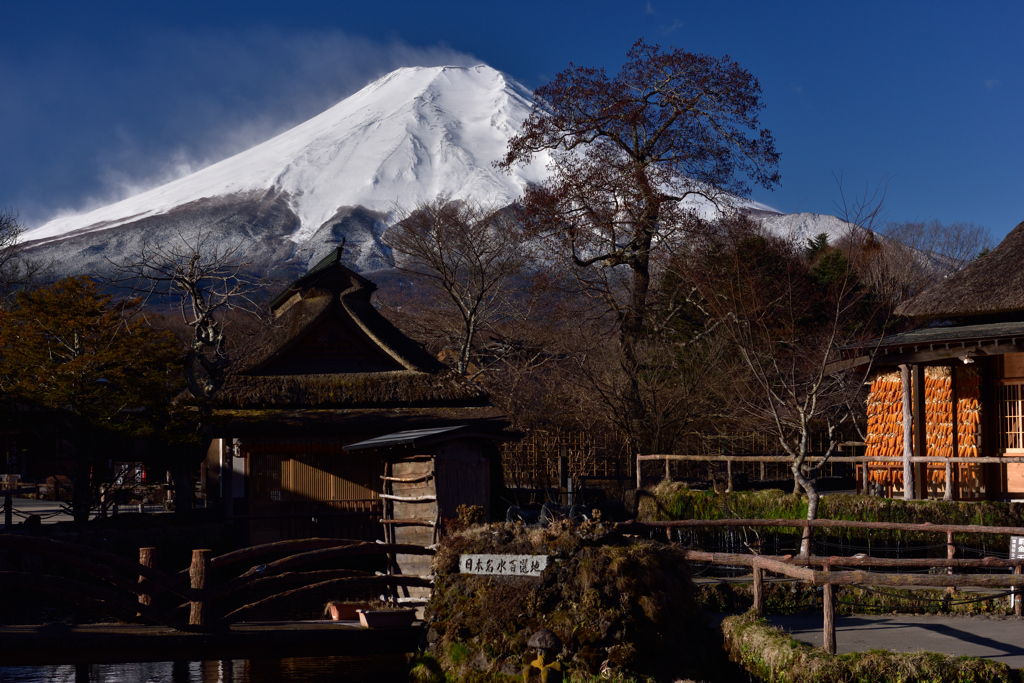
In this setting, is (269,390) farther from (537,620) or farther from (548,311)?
(548,311)

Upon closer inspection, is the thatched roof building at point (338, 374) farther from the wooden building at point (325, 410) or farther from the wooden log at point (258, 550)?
the wooden log at point (258, 550)

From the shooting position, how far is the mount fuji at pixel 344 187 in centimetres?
14288

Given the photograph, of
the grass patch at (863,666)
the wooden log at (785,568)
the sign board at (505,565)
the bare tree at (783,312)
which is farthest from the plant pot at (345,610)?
the bare tree at (783,312)

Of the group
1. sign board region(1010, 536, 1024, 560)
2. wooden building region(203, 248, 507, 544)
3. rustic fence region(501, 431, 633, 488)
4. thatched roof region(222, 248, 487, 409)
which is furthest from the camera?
rustic fence region(501, 431, 633, 488)

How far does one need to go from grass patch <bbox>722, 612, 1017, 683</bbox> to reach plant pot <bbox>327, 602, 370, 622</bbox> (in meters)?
6.07

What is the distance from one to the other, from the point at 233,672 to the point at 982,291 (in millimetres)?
14838

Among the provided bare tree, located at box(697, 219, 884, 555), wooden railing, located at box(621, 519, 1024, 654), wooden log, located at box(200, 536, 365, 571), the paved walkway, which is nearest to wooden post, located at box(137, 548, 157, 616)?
wooden log, located at box(200, 536, 365, 571)

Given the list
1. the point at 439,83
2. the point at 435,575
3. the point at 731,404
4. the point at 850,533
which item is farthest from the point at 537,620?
the point at 439,83

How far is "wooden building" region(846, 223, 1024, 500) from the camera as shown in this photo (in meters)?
16.8

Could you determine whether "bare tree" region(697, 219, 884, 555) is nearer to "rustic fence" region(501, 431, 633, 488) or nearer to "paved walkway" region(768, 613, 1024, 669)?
"rustic fence" region(501, 431, 633, 488)

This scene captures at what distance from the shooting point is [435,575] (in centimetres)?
1055

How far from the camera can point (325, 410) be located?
66.8 ft

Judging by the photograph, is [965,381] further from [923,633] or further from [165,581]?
[165,581]

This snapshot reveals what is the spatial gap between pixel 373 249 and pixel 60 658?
13665cm
